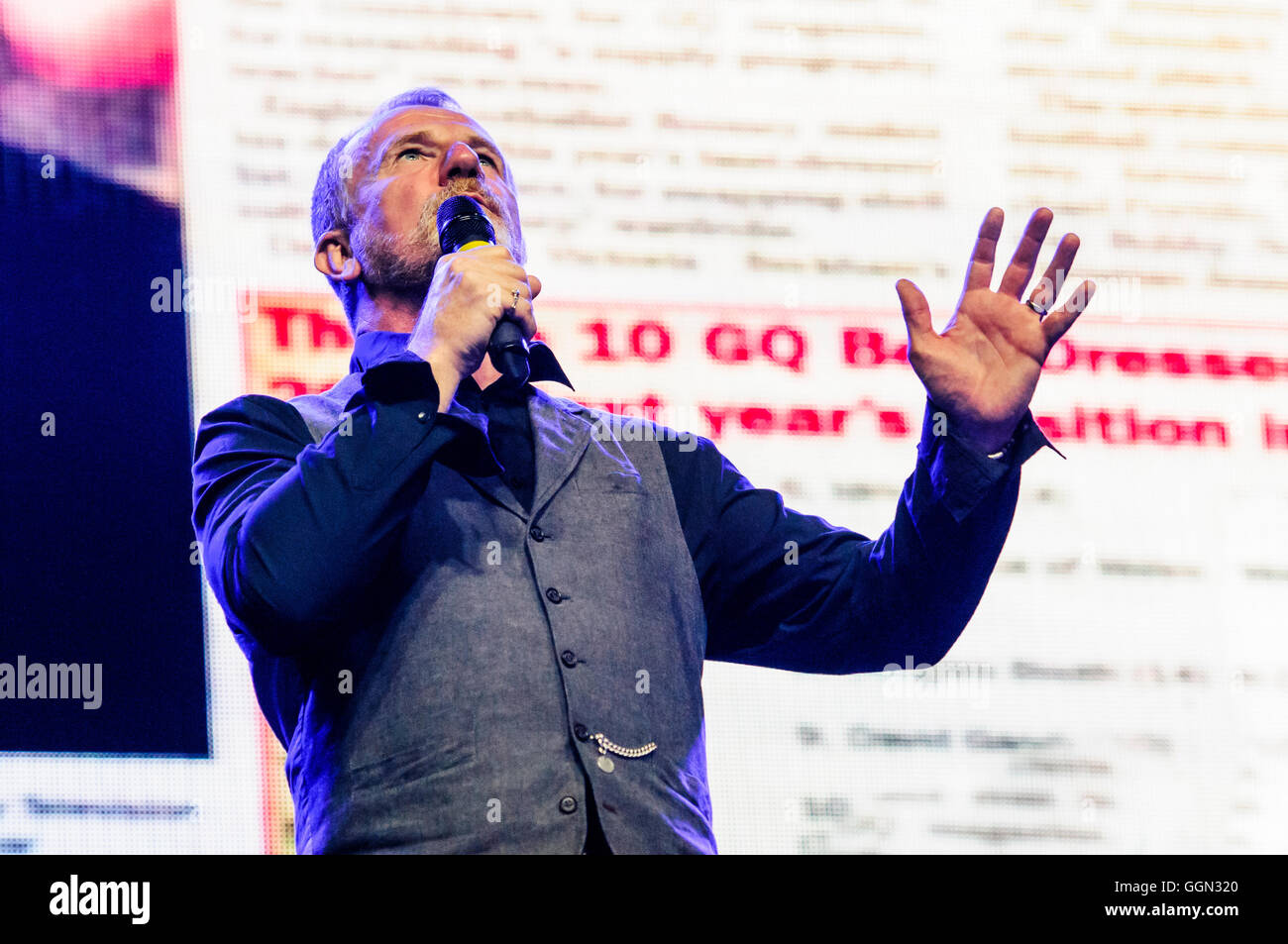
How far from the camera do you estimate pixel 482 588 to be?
1.71m

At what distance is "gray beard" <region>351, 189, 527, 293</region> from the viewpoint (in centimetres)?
207

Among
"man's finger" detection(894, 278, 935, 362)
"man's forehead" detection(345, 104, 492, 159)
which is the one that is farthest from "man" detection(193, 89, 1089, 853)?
"man's forehead" detection(345, 104, 492, 159)

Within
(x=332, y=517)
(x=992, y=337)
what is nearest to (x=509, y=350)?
(x=332, y=517)

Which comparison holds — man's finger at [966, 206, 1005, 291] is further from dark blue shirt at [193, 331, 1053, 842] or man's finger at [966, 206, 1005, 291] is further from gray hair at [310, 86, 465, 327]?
gray hair at [310, 86, 465, 327]

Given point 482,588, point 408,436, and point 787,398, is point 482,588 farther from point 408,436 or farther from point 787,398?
point 787,398

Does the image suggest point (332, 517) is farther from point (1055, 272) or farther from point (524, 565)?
point (1055, 272)

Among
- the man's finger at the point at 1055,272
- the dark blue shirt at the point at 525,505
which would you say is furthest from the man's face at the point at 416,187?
the man's finger at the point at 1055,272

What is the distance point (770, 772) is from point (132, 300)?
108 cm

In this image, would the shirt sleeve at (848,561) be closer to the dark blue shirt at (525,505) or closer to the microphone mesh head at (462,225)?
the dark blue shirt at (525,505)

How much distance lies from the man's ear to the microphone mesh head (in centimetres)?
27

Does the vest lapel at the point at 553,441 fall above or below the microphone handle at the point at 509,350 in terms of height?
below

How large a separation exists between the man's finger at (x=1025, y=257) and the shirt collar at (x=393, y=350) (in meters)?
0.51

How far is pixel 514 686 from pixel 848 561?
0.48 meters

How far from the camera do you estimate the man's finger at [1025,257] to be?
1846 millimetres
